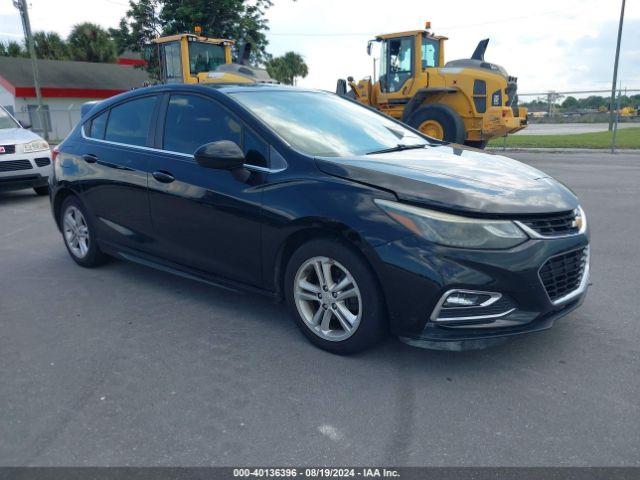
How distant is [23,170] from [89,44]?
4635cm

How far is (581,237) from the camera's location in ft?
11.3

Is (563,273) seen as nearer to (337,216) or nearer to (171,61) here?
(337,216)

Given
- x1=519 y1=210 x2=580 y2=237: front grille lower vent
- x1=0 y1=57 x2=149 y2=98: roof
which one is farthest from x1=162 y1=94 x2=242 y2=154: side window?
x1=0 y1=57 x2=149 y2=98: roof

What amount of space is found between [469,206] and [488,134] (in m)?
11.6

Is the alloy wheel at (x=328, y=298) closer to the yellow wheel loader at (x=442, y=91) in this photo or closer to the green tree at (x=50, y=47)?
the yellow wheel loader at (x=442, y=91)

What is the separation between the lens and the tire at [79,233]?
5325mm

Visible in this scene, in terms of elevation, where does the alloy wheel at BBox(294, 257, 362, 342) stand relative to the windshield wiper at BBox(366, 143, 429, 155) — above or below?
below

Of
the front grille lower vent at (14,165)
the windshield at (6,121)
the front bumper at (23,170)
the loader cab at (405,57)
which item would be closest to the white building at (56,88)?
the loader cab at (405,57)

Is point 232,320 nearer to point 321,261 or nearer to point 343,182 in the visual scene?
Result: point 321,261

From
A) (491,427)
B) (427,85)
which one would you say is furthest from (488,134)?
(491,427)

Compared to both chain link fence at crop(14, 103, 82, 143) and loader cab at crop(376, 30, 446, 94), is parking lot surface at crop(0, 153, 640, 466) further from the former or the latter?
chain link fence at crop(14, 103, 82, 143)

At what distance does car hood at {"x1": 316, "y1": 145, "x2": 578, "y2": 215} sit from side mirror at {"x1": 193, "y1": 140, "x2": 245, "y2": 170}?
21.6 inches

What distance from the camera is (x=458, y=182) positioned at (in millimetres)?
3273

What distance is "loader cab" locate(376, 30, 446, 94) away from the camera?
14500 mm
